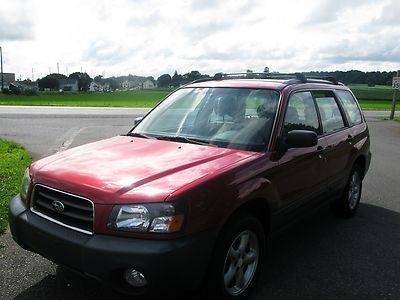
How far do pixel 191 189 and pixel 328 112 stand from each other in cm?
274

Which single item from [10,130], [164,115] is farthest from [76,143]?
[164,115]

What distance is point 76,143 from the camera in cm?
1153

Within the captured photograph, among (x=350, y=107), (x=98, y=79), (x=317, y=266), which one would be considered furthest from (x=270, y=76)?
(x=98, y=79)

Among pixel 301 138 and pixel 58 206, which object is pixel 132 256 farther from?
pixel 301 138

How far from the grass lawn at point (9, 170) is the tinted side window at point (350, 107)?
435 centimetres

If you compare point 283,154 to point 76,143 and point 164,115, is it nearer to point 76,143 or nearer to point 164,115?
point 164,115

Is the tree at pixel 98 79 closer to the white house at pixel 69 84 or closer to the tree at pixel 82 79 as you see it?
the tree at pixel 82 79

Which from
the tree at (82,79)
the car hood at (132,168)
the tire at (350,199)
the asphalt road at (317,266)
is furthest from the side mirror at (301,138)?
the tree at (82,79)

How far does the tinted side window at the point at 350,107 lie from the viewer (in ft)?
18.2

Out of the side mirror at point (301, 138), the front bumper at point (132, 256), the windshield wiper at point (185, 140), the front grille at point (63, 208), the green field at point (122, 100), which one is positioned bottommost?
the green field at point (122, 100)

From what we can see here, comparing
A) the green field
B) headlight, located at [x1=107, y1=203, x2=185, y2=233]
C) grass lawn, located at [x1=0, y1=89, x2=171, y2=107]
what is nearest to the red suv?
headlight, located at [x1=107, y1=203, x2=185, y2=233]

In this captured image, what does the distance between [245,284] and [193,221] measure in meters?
0.97

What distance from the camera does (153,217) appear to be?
2.77 meters

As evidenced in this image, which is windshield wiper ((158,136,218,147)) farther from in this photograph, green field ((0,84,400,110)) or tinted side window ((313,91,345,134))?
green field ((0,84,400,110))
